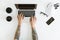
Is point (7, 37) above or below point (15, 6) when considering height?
below

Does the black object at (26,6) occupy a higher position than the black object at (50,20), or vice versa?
the black object at (26,6)

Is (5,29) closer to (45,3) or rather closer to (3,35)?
(3,35)

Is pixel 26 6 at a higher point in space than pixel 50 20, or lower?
higher

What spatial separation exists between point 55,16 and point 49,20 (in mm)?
87

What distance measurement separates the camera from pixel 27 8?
2.50 m

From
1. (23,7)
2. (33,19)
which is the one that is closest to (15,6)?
(23,7)

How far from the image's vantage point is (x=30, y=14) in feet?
8.23

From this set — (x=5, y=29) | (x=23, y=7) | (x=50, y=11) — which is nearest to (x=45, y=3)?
(x=50, y=11)

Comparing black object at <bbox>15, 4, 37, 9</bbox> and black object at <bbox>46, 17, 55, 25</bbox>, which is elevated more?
black object at <bbox>15, 4, 37, 9</bbox>

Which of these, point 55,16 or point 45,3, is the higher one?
point 45,3

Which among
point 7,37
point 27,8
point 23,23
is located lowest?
point 7,37

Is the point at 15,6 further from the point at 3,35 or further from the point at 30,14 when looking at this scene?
the point at 3,35

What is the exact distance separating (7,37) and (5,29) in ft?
0.33

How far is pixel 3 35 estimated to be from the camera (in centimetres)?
256
